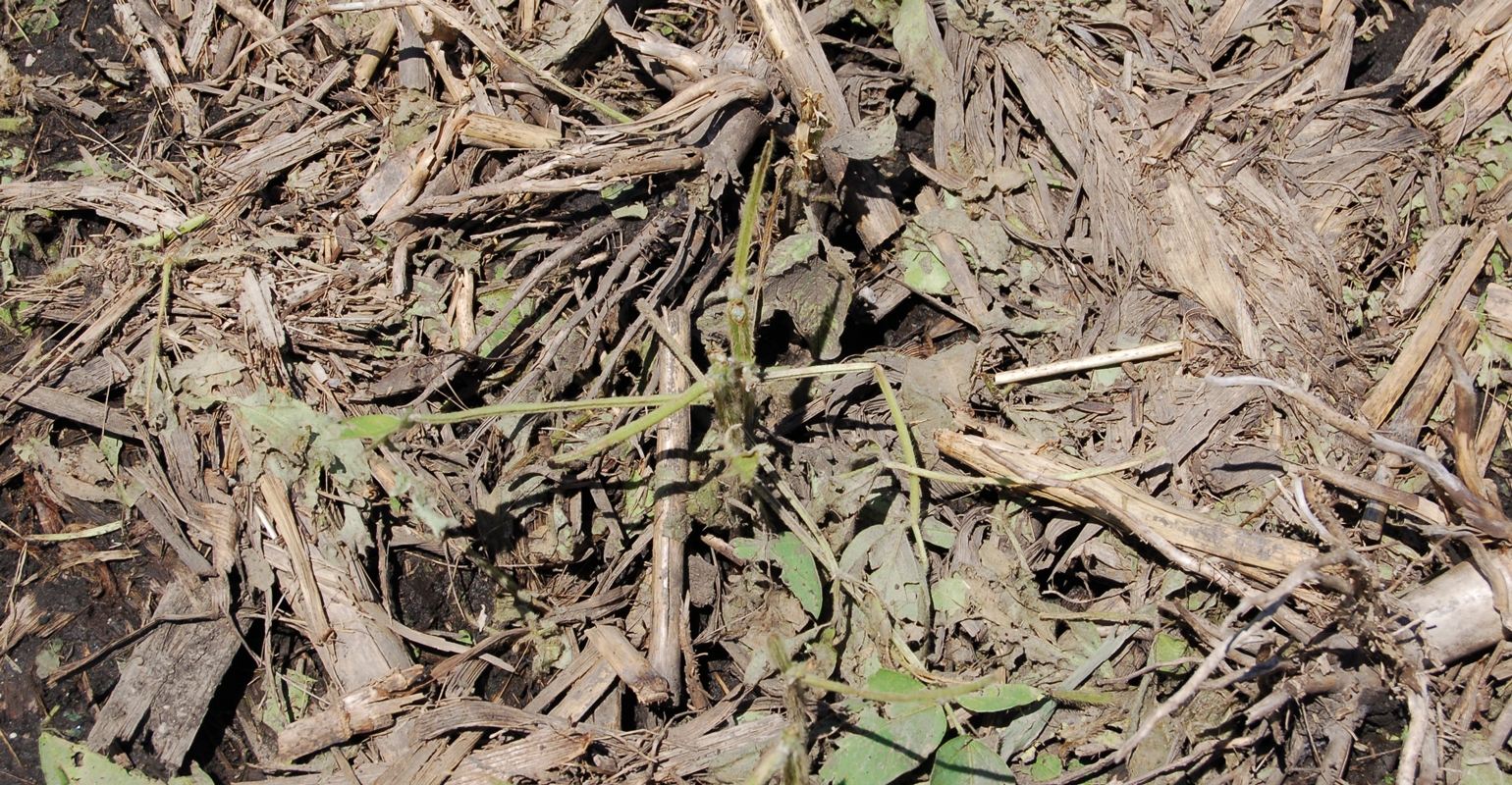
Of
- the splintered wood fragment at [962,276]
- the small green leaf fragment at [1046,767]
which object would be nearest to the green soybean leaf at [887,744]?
the small green leaf fragment at [1046,767]

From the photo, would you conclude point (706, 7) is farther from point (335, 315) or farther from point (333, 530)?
point (333, 530)

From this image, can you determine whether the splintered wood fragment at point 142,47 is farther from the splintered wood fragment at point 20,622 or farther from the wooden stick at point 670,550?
the wooden stick at point 670,550

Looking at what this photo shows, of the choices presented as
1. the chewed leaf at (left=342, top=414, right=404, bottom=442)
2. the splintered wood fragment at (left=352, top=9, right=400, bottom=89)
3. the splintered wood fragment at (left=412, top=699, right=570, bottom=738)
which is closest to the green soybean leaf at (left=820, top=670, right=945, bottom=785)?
the splintered wood fragment at (left=412, top=699, right=570, bottom=738)

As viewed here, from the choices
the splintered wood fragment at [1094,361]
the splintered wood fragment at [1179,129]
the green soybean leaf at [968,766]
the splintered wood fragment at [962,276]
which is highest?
the splintered wood fragment at [1179,129]

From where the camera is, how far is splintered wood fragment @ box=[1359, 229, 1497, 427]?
220cm

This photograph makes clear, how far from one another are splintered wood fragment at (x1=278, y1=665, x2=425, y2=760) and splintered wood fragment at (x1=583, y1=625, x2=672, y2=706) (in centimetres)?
48

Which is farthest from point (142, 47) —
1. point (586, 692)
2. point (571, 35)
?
point (586, 692)

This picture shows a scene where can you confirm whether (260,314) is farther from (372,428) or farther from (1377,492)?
(1377,492)

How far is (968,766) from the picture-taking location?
77.4 inches

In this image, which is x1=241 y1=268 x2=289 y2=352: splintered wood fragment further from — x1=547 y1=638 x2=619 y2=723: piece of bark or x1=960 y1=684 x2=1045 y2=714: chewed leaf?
x1=960 y1=684 x2=1045 y2=714: chewed leaf

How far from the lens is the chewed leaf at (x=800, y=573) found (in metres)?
2.06

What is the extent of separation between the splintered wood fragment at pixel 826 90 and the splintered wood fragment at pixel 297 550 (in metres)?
1.72

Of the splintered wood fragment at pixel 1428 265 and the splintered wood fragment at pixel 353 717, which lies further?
the splintered wood fragment at pixel 1428 265

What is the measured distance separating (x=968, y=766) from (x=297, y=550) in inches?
69.2
